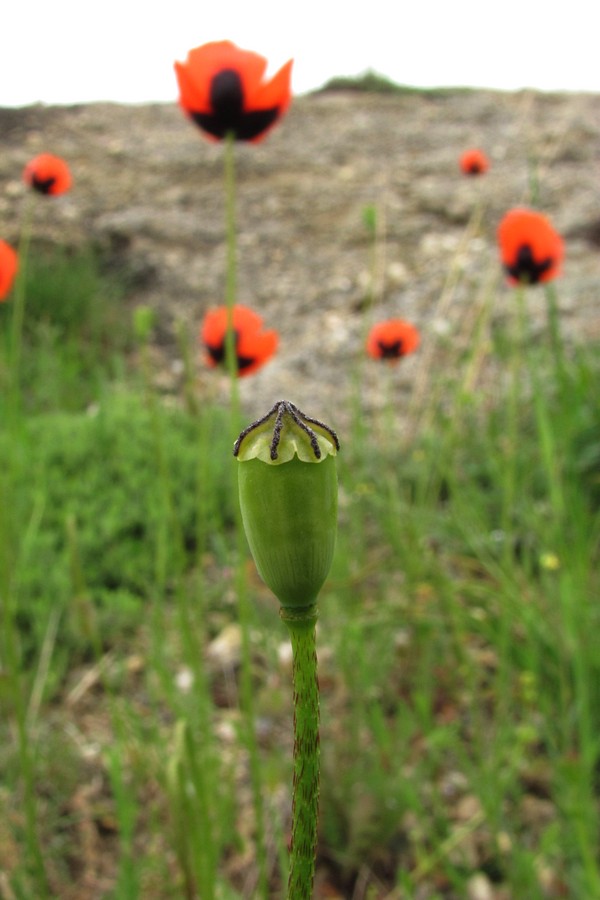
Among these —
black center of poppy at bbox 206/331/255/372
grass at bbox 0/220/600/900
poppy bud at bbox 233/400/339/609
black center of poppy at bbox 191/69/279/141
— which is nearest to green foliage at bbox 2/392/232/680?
grass at bbox 0/220/600/900

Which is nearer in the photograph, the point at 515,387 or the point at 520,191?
the point at 515,387

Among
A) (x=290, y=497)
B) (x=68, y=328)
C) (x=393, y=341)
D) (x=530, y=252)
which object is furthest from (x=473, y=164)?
(x=290, y=497)

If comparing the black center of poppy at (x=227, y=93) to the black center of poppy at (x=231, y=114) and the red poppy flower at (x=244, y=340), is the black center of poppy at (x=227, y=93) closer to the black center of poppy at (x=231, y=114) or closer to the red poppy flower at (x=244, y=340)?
the black center of poppy at (x=231, y=114)

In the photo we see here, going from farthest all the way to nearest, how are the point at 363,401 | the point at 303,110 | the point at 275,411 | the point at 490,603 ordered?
1. the point at 303,110
2. the point at 363,401
3. the point at 490,603
4. the point at 275,411

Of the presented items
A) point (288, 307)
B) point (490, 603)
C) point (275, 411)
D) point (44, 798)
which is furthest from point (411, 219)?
point (275, 411)

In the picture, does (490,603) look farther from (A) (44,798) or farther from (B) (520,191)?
(B) (520,191)
